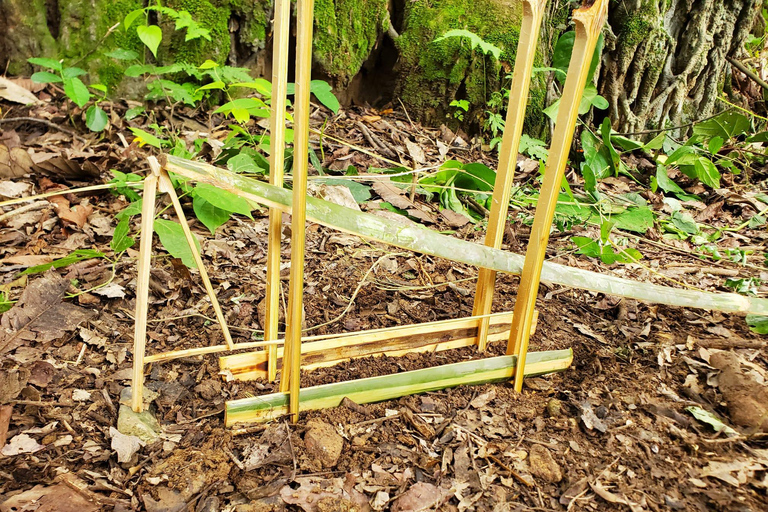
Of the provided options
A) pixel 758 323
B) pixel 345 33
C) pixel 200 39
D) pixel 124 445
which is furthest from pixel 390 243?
pixel 345 33

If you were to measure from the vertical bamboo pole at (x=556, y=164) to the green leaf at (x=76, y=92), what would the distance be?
199 centimetres

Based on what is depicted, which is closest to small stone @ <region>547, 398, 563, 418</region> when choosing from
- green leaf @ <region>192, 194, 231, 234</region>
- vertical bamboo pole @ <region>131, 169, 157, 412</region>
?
vertical bamboo pole @ <region>131, 169, 157, 412</region>

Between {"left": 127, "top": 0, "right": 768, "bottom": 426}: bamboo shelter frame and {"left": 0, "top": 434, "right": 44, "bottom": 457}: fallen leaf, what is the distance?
260mm

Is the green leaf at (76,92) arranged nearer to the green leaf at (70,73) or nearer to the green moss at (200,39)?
→ the green leaf at (70,73)

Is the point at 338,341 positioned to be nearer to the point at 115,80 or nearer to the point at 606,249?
the point at 606,249

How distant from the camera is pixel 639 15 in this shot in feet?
10.9

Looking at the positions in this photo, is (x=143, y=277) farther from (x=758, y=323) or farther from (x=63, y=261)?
(x=758, y=323)

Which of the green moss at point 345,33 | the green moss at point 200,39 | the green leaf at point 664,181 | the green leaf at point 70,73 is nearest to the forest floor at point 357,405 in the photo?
the green leaf at point 70,73

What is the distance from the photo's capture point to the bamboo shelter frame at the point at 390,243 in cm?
101

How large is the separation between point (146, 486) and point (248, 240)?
114cm

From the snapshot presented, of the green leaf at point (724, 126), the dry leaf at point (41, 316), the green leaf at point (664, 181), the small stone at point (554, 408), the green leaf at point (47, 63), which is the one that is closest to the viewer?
the small stone at point (554, 408)

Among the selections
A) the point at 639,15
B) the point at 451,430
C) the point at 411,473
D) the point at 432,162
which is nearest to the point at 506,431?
the point at 451,430

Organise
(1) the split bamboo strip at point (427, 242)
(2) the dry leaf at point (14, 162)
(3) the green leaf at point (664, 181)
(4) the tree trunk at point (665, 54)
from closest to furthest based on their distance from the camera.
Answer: (1) the split bamboo strip at point (427, 242) → (2) the dry leaf at point (14, 162) → (3) the green leaf at point (664, 181) → (4) the tree trunk at point (665, 54)

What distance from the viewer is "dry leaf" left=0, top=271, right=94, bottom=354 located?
147 cm
